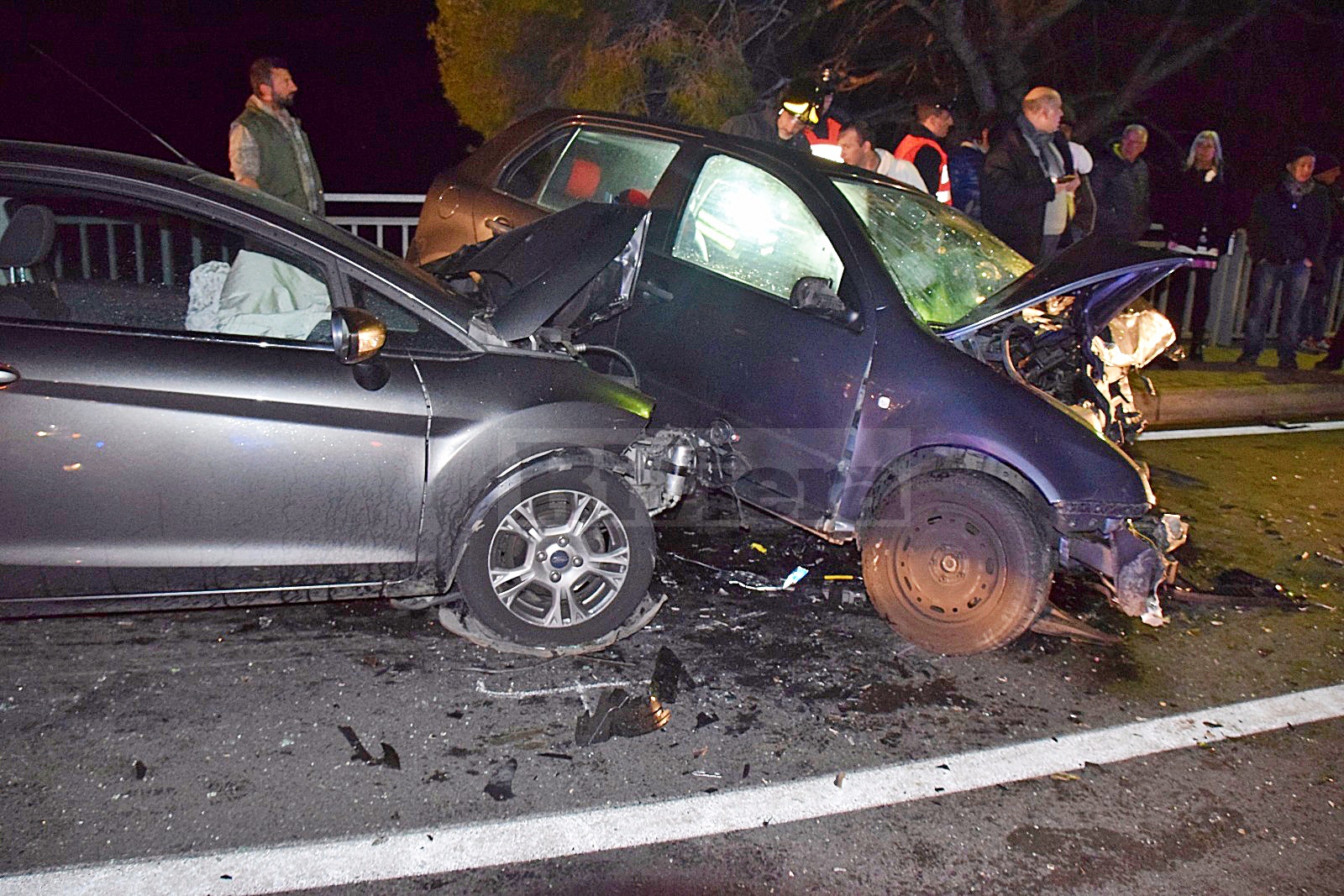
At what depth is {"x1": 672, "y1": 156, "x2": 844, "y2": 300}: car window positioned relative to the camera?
5.16 meters

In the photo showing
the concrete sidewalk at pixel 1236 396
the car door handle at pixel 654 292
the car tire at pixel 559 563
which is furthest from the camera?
the concrete sidewalk at pixel 1236 396

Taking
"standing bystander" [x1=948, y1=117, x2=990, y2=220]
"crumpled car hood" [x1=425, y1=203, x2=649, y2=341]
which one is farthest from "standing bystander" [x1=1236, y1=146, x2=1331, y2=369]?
"crumpled car hood" [x1=425, y1=203, x2=649, y2=341]

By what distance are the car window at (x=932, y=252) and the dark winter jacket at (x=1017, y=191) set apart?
7.04ft

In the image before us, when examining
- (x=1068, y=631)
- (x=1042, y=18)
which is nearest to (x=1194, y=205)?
(x=1042, y=18)

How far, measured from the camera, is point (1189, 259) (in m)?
4.47

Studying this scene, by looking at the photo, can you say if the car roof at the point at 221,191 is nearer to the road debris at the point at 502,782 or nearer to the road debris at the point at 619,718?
the road debris at the point at 619,718

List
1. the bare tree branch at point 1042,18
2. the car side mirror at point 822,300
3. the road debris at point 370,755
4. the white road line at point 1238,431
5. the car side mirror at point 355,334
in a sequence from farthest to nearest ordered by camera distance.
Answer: the bare tree branch at point 1042,18 < the white road line at point 1238,431 < the car side mirror at point 822,300 < the car side mirror at point 355,334 < the road debris at point 370,755

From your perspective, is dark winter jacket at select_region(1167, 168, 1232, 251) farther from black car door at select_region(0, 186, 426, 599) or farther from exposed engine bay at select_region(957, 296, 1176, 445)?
black car door at select_region(0, 186, 426, 599)

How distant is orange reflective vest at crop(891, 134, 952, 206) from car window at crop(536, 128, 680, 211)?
336 cm

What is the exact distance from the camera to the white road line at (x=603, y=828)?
306 centimetres

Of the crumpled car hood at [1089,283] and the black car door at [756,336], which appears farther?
the black car door at [756,336]

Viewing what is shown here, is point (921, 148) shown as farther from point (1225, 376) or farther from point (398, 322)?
point (398, 322)

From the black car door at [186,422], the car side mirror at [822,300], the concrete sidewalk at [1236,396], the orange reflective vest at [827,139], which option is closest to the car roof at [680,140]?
the car side mirror at [822,300]

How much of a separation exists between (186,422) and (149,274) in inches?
22.2
